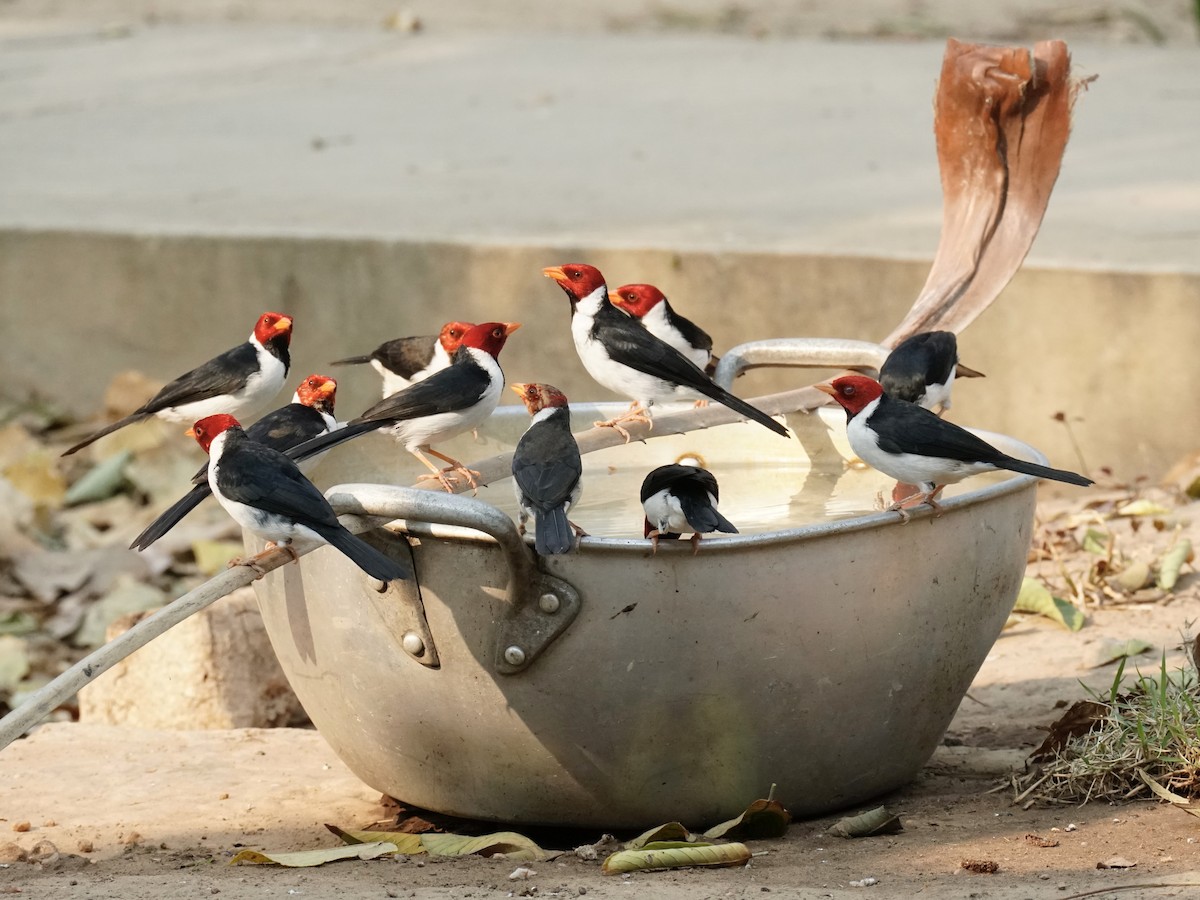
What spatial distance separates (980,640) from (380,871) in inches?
53.0

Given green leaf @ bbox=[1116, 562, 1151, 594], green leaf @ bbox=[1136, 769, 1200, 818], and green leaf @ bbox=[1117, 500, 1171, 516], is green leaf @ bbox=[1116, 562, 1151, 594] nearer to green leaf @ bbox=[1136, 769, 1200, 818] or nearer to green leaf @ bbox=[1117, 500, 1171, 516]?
green leaf @ bbox=[1117, 500, 1171, 516]

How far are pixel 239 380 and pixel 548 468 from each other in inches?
45.6

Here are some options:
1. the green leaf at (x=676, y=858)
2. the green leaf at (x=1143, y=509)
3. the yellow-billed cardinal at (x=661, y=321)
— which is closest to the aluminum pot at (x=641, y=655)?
the green leaf at (x=676, y=858)

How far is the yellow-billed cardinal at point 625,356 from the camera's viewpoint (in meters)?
3.93

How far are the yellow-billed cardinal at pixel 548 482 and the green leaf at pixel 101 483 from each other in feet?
13.0

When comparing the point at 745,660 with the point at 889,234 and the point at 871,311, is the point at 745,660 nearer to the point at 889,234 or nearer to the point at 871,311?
the point at 871,311

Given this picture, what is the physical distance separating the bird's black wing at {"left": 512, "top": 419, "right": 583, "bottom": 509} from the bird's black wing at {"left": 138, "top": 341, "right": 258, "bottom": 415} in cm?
101

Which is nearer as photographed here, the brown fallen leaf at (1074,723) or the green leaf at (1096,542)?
the brown fallen leaf at (1074,723)

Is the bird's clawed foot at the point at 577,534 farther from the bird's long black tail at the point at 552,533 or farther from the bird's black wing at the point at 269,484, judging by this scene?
the bird's black wing at the point at 269,484

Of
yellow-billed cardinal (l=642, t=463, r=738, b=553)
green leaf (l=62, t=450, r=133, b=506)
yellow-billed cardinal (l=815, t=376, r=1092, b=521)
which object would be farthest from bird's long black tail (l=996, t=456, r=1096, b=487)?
green leaf (l=62, t=450, r=133, b=506)

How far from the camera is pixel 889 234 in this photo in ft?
23.8

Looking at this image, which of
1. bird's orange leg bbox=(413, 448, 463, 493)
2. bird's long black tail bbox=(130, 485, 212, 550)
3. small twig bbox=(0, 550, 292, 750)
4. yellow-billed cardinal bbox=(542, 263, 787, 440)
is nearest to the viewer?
small twig bbox=(0, 550, 292, 750)

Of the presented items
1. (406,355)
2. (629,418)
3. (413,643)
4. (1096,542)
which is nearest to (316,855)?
(413,643)

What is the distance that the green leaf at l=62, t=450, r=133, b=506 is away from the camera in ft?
23.0
